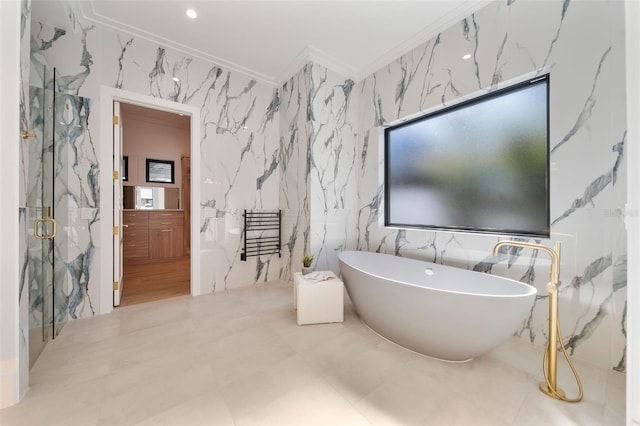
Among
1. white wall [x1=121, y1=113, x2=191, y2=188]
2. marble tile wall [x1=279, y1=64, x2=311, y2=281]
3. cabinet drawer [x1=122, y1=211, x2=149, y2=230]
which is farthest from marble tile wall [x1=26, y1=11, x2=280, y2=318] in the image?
white wall [x1=121, y1=113, x2=191, y2=188]

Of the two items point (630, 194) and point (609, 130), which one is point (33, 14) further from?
point (609, 130)

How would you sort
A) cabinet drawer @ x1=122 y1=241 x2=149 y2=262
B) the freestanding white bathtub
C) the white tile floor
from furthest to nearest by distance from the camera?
cabinet drawer @ x1=122 y1=241 x2=149 y2=262, the freestanding white bathtub, the white tile floor

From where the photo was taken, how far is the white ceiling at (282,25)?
2.19 m

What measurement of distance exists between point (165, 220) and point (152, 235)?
37cm

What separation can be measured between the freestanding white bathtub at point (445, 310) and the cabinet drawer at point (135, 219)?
4.29m

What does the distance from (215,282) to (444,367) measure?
2.58m

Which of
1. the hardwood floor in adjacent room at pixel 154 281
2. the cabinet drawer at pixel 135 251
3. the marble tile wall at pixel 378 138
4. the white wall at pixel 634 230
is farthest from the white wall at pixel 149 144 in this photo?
the white wall at pixel 634 230

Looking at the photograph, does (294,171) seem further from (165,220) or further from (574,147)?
(165,220)

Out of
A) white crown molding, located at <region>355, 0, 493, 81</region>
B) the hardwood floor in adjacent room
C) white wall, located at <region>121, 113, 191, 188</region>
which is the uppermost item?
white crown molding, located at <region>355, 0, 493, 81</region>

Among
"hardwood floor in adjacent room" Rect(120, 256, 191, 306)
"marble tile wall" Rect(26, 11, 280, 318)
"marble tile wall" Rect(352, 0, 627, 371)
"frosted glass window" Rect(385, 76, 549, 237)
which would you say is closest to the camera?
"marble tile wall" Rect(352, 0, 627, 371)

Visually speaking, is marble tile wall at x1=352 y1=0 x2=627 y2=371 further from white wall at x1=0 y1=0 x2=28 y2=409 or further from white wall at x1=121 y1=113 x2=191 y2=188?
white wall at x1=121 y1=113 x2=191 y2=188

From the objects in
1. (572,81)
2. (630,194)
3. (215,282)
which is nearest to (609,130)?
(572,81)

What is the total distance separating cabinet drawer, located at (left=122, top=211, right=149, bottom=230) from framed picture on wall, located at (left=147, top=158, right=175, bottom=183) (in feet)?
2.54

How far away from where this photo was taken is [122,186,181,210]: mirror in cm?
469
